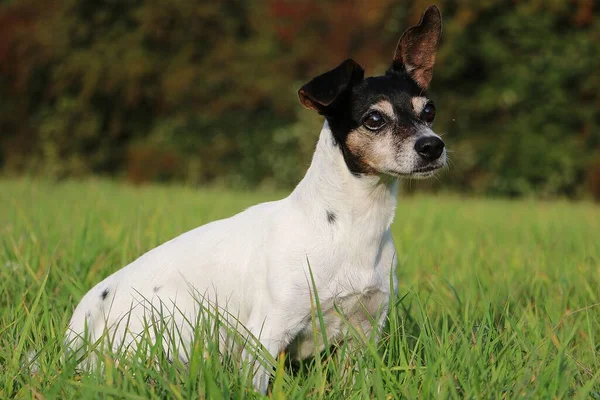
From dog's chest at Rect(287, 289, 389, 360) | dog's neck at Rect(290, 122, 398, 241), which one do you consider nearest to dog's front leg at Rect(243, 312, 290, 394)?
dog's chest at Rect(287, 289, 389, 360)

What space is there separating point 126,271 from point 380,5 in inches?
517

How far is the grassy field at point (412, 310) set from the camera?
234 cm

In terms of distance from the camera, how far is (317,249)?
282cm

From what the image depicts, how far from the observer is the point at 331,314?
2.83 m

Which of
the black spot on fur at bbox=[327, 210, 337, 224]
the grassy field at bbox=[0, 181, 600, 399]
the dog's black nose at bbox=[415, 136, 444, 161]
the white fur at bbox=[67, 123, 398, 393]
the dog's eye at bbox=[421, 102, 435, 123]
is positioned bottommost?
the grassy field at bbox=[0, 181, 600, 399]

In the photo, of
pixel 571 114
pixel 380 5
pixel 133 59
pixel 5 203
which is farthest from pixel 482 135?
pixel 5 203

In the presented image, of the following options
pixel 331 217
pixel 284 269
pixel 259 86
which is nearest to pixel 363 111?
pixel 331 217

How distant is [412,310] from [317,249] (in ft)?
4.00

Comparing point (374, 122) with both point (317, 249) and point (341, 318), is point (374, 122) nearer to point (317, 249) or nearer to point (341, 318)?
point (317, 249)

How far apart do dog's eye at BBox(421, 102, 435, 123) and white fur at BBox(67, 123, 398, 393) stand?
364 mm

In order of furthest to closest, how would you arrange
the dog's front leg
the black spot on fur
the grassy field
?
the black spot on fur < the dog's front leg < the grassy field

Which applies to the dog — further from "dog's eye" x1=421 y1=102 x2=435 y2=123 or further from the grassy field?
the grassy field

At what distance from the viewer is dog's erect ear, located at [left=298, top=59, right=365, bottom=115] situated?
2.85 metres

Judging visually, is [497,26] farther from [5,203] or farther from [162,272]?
[162,272]
